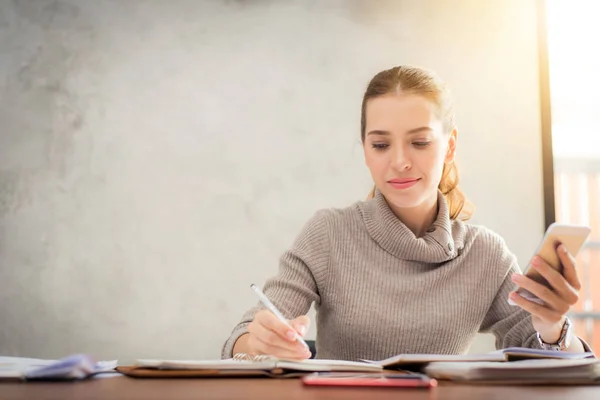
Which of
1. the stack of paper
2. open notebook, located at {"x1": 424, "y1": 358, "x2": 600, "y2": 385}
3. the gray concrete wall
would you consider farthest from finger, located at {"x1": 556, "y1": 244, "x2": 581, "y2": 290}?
the gray concrete wall

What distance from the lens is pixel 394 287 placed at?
138 cm

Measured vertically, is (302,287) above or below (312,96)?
below

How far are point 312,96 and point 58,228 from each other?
1.19 meters

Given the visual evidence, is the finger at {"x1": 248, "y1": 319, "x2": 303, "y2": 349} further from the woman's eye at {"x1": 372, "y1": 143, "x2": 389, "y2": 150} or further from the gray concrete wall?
the gray concrete wall

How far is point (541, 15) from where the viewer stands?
2621 millimetres

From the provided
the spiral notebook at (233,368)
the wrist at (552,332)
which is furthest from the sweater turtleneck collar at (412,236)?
the spiral notebook at (233,368)

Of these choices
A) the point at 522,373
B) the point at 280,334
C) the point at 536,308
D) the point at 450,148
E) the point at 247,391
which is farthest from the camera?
the point at 450,148

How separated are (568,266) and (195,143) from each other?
180cm

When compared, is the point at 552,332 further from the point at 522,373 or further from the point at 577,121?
the point at 577,121

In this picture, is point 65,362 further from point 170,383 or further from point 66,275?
point 66,275

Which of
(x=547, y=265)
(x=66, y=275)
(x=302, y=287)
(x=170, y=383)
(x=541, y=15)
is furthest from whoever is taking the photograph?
(x=541, y=15)

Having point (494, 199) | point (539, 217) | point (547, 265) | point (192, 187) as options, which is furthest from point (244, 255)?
point (547, 265)

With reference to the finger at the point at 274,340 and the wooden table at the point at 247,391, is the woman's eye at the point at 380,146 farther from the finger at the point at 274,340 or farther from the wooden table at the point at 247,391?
the wooden table at the point at 247,391

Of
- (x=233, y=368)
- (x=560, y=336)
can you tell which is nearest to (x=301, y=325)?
(x=233, y=368)
